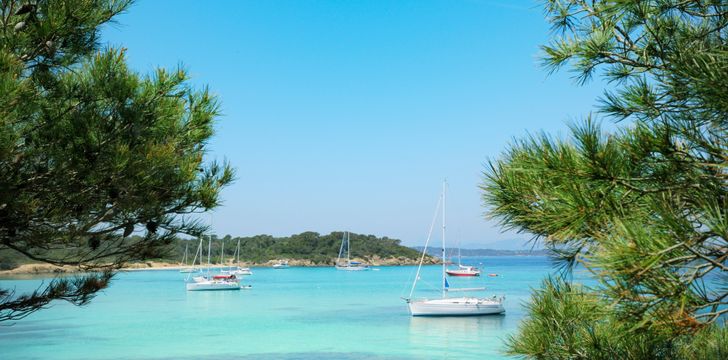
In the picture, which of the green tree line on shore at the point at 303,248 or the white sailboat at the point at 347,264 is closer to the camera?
the white sailboat at the point at 347,264

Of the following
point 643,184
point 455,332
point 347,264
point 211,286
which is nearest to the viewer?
point 643,184

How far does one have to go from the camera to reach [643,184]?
1.78m

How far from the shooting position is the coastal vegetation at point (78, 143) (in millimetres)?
2898

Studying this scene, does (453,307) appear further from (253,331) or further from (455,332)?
(253,331)

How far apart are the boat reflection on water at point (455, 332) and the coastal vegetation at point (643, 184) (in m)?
16.2

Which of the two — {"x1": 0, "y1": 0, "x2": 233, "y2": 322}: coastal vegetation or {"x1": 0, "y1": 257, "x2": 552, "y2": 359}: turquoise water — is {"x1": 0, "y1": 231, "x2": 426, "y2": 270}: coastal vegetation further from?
{"x1": 0, "y1": 0, "x2": 233, "y2": 322}: coastal vegetation

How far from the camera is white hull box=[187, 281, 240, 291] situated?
41.7 m

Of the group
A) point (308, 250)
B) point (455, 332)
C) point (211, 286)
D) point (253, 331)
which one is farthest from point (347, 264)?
point (455, 332)

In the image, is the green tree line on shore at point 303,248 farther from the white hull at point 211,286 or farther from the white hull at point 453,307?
the white hull at point 453,307

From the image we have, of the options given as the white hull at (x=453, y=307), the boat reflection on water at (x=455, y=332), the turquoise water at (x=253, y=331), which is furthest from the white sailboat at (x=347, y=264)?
the boat reflection on water at (x=455, y=332)

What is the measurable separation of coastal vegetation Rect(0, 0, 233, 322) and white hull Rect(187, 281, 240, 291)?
130 feet

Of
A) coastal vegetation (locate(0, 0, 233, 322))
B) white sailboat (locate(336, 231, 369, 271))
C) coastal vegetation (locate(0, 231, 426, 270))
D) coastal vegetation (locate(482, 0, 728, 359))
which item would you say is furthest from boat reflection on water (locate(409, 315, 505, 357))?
coastal vegetation (locate(0, 231, 426, 270))

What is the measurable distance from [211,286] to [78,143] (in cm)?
4101

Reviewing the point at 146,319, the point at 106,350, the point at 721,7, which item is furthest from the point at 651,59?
the point at 146,319
